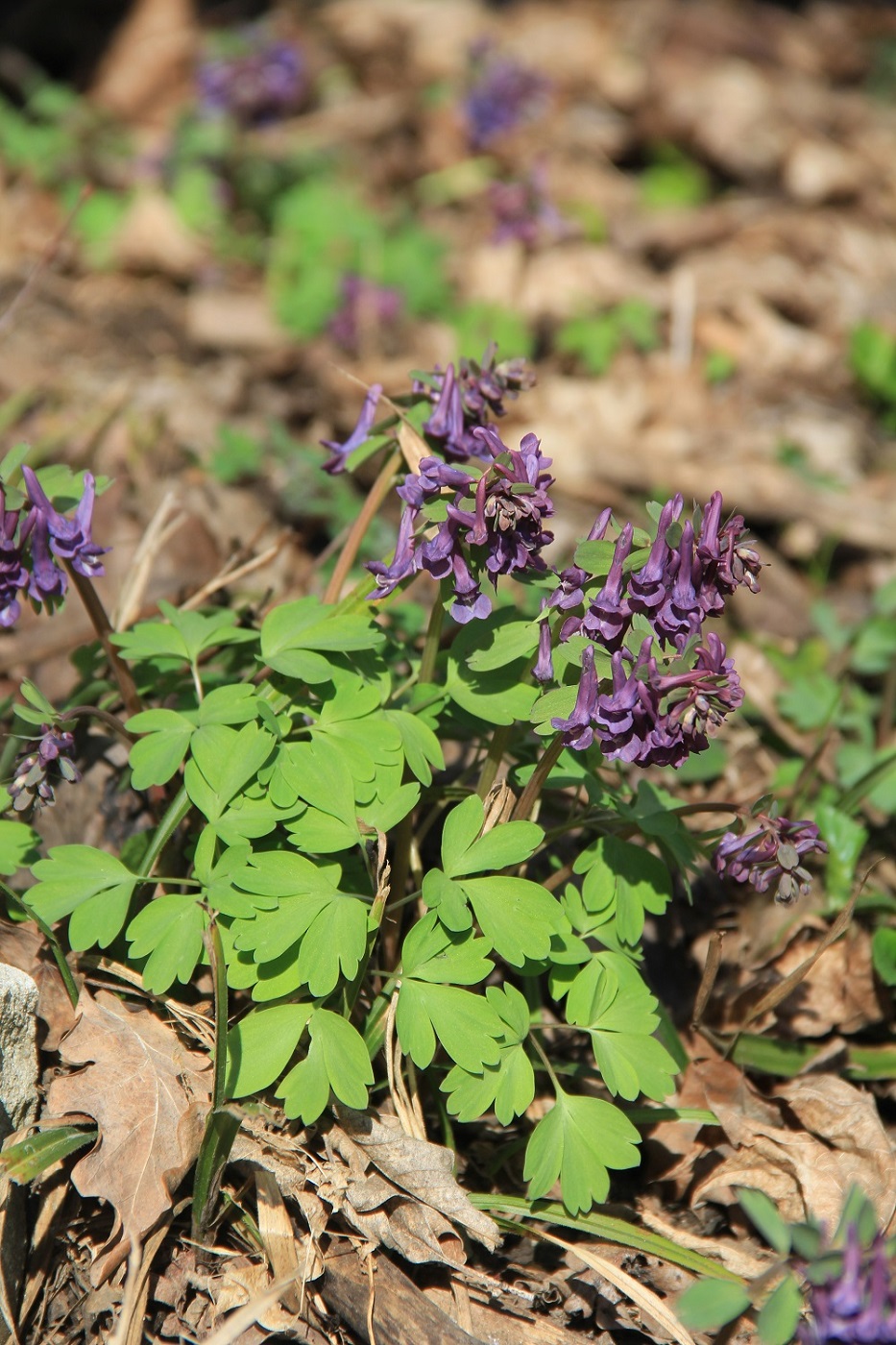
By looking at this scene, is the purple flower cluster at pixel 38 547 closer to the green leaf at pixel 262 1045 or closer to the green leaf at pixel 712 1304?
the green leaf at pixel 262 1045

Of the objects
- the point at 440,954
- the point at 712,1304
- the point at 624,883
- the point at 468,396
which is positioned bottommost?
the point at 624,883

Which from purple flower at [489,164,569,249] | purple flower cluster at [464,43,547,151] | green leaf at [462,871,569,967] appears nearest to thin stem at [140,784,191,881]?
green leaf at [462,871,569,967]

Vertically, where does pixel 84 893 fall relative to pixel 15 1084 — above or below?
Answer: above

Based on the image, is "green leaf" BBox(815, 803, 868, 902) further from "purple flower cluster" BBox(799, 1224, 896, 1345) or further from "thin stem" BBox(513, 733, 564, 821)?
"purple flower cluster" BBox(799, 1224, 896, 1345)

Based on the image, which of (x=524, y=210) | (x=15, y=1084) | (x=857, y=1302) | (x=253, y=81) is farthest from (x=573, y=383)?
(x=857, y=1302)

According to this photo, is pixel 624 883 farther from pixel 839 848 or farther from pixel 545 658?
pixel 839 848

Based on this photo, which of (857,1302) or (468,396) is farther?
(468,396)

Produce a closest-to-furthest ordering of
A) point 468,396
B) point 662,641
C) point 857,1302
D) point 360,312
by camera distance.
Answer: point 857,1302, point 662,641, point 468,396, point 360,312

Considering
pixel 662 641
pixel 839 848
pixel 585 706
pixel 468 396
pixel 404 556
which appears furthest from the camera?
pixel 839 848
